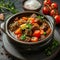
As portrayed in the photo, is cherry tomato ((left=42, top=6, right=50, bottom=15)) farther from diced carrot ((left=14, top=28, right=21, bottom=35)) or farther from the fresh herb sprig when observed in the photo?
diced carrot ((left=14, top=28, right=21, bottom=35))

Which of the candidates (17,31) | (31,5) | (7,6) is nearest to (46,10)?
(31,5)

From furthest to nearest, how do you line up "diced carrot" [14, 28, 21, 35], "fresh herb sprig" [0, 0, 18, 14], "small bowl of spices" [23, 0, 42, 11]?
1. "fresh herb sprig" [0, 0, 18, 14]
2. "small bowl of spices" [23, 0, 42, 11]
3. "diced carrot" [14, 28, 21, 35]

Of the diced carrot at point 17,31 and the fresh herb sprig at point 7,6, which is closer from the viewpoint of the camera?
the diced carrot at point 17,31

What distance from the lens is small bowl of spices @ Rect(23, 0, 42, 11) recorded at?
103 inches

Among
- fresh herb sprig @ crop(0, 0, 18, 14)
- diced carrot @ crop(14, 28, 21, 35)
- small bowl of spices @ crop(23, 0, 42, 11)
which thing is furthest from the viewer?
fresh herb sprig @ crop(0, 0, 18, 14)

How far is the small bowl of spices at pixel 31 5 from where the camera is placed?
8.59ft

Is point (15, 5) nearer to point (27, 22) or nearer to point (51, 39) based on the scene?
point (27, 22)

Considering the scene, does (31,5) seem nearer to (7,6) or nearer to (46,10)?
(46,10)

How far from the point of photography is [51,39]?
2.14 meters

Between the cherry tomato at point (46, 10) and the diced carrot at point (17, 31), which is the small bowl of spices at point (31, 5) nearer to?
the cherry tomato at point (46, 10)

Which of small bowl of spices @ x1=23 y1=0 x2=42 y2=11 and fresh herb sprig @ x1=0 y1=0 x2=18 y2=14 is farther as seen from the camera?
fresh herb sprig @ x1=0 y1=0 x2=18 y2=14

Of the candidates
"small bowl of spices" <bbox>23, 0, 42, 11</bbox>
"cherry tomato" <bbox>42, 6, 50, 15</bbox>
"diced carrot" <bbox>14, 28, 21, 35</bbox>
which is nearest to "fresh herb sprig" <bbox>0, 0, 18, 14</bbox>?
"small bowl of spices" <bbox>23, 0, 42, 11</bbox>

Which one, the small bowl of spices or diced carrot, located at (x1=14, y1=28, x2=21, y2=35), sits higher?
the small bowl of spices

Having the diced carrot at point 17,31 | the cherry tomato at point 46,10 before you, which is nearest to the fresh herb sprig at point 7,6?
the cherry tomato at point 46,10
